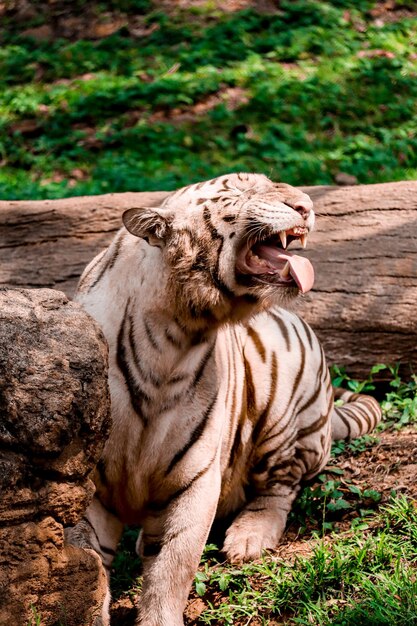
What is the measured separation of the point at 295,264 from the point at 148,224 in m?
0.55

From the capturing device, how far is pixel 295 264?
10.5 ft

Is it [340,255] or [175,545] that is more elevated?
[175,545]

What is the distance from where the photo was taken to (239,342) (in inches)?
157

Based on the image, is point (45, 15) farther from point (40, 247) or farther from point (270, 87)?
point (40, 247)

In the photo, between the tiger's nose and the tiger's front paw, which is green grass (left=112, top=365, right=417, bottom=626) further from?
the tiger's nose

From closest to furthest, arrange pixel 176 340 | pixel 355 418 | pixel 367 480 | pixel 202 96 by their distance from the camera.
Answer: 1. pixel 176 340
2. pixel 367 480
3. pixel 355 418
4. pixel 202 96

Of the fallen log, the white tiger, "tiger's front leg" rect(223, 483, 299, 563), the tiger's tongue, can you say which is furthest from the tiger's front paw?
the fallen log

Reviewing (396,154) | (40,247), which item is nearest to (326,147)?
(396,154)

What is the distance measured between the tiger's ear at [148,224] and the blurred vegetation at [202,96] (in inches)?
170

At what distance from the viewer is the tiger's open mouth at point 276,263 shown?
320 centimetres

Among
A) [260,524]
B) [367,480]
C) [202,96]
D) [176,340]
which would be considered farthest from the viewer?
[202,96]

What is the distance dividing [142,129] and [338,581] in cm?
625

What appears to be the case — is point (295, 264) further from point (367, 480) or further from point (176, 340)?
point (367, 480)

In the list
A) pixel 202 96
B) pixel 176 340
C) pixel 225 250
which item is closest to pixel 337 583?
pixel 176 340
